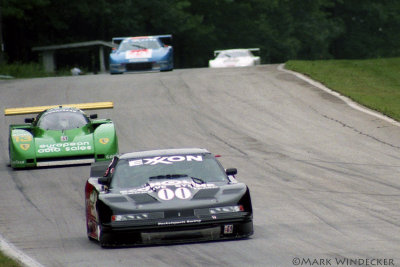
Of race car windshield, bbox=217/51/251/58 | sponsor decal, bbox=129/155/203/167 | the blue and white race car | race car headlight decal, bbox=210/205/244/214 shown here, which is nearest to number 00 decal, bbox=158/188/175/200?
race car headlight decal, bbox=210/205/244/214

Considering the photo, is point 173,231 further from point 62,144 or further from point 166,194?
point 62,144

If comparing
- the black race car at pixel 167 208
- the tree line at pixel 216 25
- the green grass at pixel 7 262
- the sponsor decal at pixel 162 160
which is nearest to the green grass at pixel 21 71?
the tree line at pixel 216 25

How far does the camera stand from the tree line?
2468 inches

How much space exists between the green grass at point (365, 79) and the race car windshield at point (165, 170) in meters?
11.7

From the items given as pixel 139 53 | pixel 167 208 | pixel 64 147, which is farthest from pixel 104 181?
pixel 139 53

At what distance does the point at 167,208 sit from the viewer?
9.57 meters

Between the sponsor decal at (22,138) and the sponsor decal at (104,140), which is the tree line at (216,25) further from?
the sponsor decal at (104,140)

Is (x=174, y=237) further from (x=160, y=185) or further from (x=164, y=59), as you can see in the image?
(x=164, y=59)

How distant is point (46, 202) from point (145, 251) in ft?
15.1

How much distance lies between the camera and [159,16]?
212ft

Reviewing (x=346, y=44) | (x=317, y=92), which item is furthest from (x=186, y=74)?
(x=346, y=44)

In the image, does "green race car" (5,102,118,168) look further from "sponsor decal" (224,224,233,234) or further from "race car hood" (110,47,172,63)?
"race car hood" (110,47,172,63)

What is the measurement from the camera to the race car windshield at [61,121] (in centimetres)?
1817

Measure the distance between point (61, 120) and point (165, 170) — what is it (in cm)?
809
